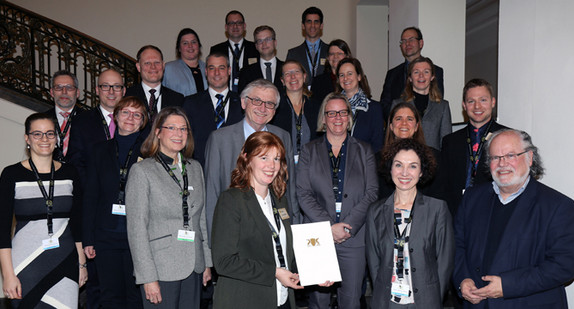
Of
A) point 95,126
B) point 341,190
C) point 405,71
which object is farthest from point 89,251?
point 405,71

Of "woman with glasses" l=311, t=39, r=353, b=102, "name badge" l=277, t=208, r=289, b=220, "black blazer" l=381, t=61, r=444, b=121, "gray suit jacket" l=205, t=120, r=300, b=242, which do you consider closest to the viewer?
"name badge" l=277, t=208, r=289, b=220

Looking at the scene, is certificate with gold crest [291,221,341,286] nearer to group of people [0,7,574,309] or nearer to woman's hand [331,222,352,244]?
group of people [0,7,574,309]

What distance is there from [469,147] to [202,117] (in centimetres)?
240

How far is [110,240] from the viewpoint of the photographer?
354cm

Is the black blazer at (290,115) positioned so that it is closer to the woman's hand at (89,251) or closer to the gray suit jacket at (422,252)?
the gray suit jacket at (422,252)

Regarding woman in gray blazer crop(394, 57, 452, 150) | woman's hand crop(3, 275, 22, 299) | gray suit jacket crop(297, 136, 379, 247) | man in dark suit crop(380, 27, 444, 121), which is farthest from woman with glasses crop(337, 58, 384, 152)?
woman's hand crop(3, 275, 22, 299)

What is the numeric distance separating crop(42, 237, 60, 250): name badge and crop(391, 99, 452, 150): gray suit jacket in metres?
3.33

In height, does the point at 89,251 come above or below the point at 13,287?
above

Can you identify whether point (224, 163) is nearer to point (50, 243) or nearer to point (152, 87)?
point (50, 243)

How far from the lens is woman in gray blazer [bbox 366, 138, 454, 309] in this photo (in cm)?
303

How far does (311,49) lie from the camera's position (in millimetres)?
6523

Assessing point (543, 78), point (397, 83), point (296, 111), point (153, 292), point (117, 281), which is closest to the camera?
point (153, 292)

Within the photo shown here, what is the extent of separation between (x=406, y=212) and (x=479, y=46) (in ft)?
39.2

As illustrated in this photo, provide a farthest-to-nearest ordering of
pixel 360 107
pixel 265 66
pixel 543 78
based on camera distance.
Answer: pixel 265 66
pixel 360 107
pixel 543 78
